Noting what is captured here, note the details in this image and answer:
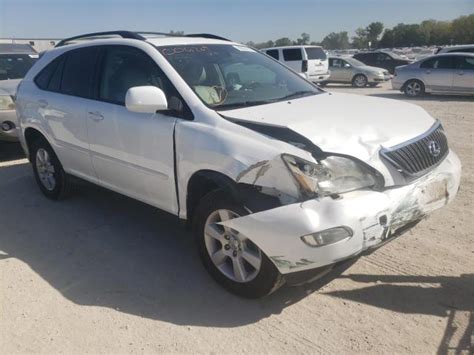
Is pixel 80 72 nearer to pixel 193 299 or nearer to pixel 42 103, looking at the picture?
pixel 42 103

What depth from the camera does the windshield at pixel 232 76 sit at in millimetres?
3699

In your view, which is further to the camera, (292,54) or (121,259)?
(292,54)

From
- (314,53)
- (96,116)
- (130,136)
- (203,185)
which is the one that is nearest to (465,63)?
(314,53)

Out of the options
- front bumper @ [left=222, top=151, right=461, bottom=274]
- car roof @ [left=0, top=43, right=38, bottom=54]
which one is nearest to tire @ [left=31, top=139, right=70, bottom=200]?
front bumper @ [left=222, top=151, right=461, bottom=274]

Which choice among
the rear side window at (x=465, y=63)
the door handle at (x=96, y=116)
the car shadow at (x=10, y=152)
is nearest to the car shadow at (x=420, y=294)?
the door handle at (x=96, y=116)

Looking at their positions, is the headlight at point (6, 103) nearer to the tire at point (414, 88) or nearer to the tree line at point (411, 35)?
the tire at point (414, 88)

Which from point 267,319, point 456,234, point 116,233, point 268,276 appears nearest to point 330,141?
point 268,276

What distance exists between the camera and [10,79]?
8406mm

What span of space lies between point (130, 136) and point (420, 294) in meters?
2.56

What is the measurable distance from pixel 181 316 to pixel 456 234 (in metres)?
2.57

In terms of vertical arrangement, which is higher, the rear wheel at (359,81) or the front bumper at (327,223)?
the front bumper at (327,223)

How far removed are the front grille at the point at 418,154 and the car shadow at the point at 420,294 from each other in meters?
0.82

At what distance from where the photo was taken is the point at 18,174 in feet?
21.9

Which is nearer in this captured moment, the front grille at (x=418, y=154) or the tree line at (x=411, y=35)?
the front grille at (x=418, y=154)
